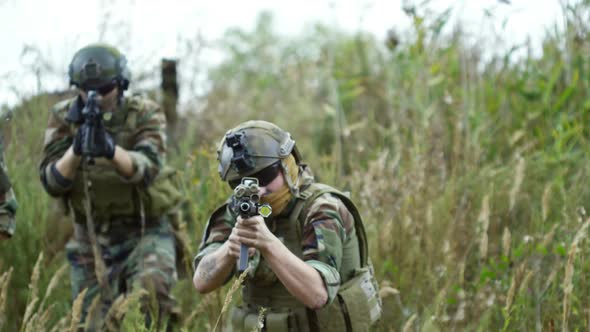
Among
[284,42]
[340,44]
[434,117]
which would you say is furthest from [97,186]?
[284,42]

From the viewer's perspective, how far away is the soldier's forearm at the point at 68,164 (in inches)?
146

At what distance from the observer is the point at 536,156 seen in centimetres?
512

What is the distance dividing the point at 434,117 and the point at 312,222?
2872 millimetres

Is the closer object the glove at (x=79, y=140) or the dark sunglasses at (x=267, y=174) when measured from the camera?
the dark sunglasses at (x=267, y=174)

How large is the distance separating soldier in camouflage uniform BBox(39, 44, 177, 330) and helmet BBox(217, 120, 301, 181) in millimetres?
1168

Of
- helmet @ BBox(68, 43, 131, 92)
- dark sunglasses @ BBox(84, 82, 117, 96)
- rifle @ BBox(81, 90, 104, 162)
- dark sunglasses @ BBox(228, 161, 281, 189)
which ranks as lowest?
dark sunglasses @ BBox(228, 161, 281, 189)

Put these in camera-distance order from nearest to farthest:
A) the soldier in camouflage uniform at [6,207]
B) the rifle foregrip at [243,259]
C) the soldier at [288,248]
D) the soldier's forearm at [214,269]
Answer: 1. the rifle foregrip at [243,259]
2. the soldier at [288,248]
3. the soldier's forearm at [214,269]
4. the soldier in camouflage uniform at [6,207]

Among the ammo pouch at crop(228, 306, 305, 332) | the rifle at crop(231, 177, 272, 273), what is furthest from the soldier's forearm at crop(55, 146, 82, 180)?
the rifle at crop(231, 177, 272, 273)

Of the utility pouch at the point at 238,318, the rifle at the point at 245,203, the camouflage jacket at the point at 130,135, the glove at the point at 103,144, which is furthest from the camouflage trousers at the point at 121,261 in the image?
the rifle at the point at 245,203

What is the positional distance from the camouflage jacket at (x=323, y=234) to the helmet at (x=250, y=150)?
196 millimetres

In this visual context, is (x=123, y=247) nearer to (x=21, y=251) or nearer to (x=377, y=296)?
(x=21, y=251)

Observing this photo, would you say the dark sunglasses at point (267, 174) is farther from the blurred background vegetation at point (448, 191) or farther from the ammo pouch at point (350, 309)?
the blurred background vegetation at point (448, 191)

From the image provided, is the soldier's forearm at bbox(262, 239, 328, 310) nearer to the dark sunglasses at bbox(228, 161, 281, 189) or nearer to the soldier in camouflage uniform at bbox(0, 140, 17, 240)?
the dark sunglasses at bbox(228, 161, 281, 189)

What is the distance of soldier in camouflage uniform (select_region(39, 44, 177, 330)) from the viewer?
3785 millimetres
